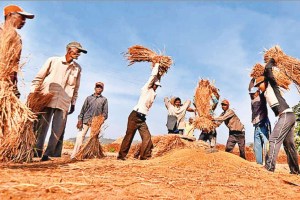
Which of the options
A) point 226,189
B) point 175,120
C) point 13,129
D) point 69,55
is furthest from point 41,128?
point 175,120

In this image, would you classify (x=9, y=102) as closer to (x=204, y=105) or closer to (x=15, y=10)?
(x=15, y=10)

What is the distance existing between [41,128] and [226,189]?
322 centimetres

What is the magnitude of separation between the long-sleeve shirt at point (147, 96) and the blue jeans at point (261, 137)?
2.36m

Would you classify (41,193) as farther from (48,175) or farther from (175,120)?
(175,120)

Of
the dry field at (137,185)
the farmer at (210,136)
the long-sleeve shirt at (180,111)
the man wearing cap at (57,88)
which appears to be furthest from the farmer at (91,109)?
the farmer at (210,136)

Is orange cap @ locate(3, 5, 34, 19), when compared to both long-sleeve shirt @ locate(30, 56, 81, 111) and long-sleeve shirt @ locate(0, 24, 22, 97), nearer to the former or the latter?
long-sleeve shirt @ locate(0, 24, 22, 97)

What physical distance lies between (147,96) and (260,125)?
2.49 meters

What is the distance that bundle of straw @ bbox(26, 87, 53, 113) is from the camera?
5.23 m

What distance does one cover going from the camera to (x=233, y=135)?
340 inches

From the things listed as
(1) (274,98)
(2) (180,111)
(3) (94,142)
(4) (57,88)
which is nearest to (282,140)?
(1) (274,98)

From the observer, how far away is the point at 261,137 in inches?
294

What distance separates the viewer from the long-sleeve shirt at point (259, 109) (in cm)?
741

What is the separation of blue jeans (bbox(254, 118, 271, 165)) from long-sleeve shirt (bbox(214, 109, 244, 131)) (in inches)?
39.7

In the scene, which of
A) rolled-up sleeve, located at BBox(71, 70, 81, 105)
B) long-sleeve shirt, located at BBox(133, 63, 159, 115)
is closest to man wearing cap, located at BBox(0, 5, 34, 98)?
rolled-up sleeve, located at BBox(71, 70, 81, 105)
